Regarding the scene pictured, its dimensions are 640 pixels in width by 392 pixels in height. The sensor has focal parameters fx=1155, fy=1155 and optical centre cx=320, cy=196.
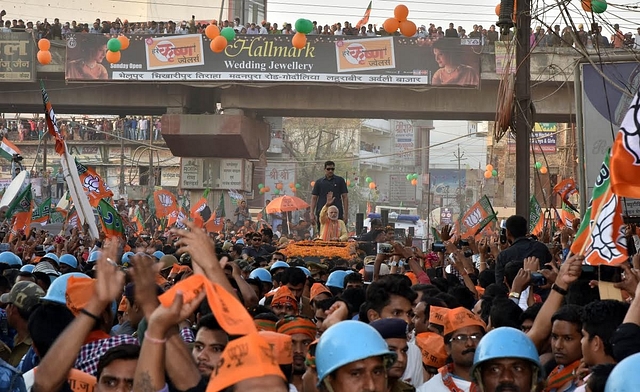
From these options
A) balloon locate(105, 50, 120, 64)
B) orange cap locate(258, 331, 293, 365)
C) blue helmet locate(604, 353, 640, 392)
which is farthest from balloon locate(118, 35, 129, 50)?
blue helmet locate(604, 353, 640, 392)

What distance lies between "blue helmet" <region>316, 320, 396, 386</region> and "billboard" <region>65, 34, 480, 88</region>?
25099 millimetres

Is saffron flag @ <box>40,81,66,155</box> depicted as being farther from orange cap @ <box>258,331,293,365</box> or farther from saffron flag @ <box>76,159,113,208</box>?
orange cap @ <box>258,331,293,365</box>

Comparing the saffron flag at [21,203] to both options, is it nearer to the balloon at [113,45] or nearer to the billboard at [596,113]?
the billboard at [596,113]

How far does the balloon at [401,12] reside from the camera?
2120cm

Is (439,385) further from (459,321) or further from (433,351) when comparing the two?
(433,351)

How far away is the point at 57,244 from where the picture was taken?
16.8 m

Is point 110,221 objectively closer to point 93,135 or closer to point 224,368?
point 224,368

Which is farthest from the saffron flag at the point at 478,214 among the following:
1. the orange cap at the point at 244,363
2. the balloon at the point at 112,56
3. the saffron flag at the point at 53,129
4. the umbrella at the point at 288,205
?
the umbrella at the point at 288,205

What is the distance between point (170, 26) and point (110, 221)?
1619cm

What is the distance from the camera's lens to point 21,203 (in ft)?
56.7

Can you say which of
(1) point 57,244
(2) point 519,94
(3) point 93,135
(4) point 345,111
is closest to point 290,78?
(4) point 345,111

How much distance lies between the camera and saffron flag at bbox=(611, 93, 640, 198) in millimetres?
6090

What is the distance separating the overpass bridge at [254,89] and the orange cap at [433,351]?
872 inches

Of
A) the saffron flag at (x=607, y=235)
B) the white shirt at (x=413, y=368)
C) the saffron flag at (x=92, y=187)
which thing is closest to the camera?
the white shirt at (x=413, y=368)
